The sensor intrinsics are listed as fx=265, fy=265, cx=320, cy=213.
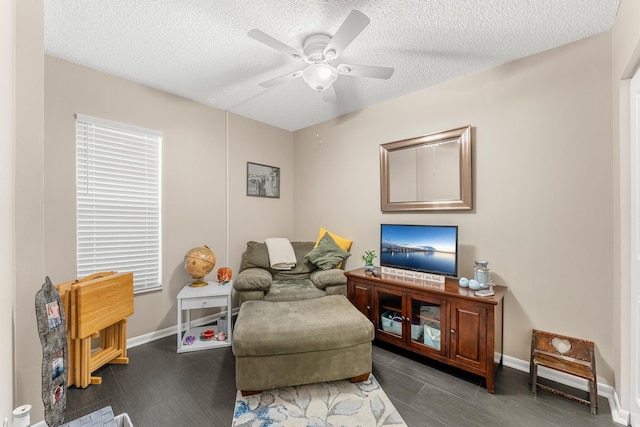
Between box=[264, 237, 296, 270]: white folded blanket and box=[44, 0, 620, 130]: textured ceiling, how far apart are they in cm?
188

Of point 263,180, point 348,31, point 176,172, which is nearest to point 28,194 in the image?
point 176,172

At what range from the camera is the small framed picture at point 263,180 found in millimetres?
3680

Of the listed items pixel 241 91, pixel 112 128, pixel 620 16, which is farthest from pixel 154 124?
pixel 620 16

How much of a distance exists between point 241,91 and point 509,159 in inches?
106

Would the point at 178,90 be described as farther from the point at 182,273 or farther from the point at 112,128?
the point at 182,273

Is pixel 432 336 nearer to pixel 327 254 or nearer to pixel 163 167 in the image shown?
pixel 327 254

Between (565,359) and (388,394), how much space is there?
1320 millimetres

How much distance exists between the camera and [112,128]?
2525mm

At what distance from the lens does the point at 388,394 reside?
1910mm

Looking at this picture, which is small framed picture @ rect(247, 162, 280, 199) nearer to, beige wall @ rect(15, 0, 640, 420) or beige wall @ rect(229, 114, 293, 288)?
beige wall @ rect(229, 114, 293, 288)

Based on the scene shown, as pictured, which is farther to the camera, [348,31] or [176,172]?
[176,172]

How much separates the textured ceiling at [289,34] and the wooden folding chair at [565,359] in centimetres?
225

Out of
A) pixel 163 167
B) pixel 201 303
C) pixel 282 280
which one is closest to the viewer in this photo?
pixel 201 303

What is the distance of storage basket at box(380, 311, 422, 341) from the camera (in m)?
2.34
